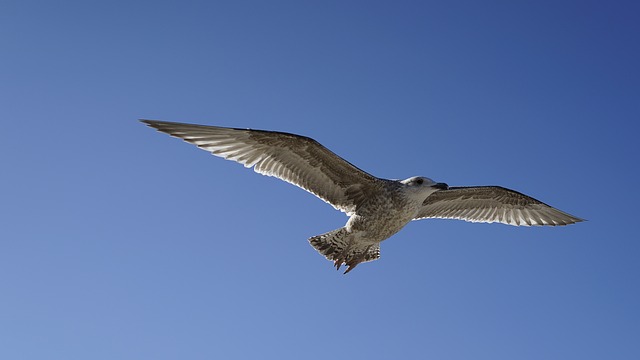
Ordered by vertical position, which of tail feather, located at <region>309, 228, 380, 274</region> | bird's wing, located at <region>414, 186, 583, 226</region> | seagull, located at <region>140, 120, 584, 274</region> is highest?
bird's wing, located at <region>414, 186, 583, 226</region>

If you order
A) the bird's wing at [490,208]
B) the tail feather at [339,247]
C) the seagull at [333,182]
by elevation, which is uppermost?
the bird's wing at [490,208]

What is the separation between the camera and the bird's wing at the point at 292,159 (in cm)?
1030

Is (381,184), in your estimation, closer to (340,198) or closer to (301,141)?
(340,198)

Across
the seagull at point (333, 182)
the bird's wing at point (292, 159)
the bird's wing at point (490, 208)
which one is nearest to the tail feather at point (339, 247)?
the seagull at point (333, 182)

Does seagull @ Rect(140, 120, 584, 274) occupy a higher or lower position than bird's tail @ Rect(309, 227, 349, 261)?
higher

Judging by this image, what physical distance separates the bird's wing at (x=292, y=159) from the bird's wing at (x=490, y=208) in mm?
1702

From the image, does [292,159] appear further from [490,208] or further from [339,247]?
[490,208]

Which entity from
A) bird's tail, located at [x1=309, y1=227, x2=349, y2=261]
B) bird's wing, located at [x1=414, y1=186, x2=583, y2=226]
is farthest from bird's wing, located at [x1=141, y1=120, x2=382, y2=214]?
bird's wing, located at [x1=414, y1=186, x2=583, y2=226]

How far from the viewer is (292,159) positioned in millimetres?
10695

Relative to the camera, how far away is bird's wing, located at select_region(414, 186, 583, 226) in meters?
12.0

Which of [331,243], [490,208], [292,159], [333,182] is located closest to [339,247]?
[331,243]

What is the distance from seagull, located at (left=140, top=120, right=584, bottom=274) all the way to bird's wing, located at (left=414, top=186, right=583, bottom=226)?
3.82 feet

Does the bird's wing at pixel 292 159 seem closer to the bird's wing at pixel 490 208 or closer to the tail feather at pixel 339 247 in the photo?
the tail feather at pixel 339 247

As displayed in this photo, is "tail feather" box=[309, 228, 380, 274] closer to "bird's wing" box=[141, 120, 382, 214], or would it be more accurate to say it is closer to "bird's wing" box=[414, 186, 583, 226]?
"bird's wing" box=[141, 120, 382, 214]
